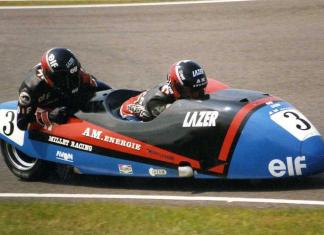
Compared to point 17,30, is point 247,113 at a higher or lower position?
higher

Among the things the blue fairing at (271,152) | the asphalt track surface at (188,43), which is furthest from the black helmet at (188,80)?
the asphalt track surface at (188,43)

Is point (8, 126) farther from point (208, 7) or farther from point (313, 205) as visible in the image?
point (208, 7)

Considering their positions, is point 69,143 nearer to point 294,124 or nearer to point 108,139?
point 108,139

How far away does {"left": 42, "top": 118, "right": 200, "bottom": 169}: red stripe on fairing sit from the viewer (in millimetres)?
9430

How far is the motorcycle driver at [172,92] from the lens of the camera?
955cm

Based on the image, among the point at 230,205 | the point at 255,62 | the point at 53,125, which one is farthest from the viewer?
the point at 255,62

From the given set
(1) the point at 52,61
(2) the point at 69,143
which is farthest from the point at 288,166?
(1) the point at 52,61

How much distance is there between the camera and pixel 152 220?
27.7ft

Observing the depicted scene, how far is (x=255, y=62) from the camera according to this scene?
14211 millimetres

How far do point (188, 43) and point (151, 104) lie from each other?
228 inches

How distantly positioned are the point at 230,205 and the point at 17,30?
8.65 meters

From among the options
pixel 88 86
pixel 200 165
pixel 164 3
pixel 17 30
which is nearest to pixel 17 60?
pixel 17 30

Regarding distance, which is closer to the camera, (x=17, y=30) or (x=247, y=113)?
(x=247, y=113)

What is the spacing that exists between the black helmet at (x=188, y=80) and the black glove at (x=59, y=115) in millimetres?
1209
